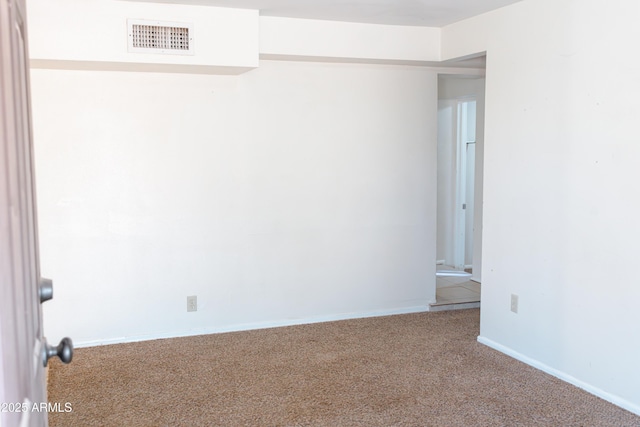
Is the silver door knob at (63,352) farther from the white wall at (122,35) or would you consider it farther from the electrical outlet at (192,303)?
the electrical outlet at (192,303)

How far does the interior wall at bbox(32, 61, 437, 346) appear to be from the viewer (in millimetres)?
3875

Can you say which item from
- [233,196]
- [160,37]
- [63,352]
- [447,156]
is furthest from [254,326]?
[447,156]

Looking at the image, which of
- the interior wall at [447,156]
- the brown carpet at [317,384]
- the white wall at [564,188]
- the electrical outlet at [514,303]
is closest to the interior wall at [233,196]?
the brown carpet at [317,384]

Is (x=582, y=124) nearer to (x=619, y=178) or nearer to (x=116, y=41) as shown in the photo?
(x=619, y=178)

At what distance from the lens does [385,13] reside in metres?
3.93

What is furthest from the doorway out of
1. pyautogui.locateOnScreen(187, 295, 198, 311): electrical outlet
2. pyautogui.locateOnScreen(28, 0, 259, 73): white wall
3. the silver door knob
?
the silver door knob

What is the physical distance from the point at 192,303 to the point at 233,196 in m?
0.87

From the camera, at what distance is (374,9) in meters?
3.82

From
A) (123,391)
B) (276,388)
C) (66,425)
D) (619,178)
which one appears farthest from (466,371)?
(66,425)

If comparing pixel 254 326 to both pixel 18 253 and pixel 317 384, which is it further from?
pixel 18 253

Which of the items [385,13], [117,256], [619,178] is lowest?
[117,256]

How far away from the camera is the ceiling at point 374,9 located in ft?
11.9

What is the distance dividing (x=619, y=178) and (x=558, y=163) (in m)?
0.44

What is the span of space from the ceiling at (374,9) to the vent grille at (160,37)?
6.4 inches
